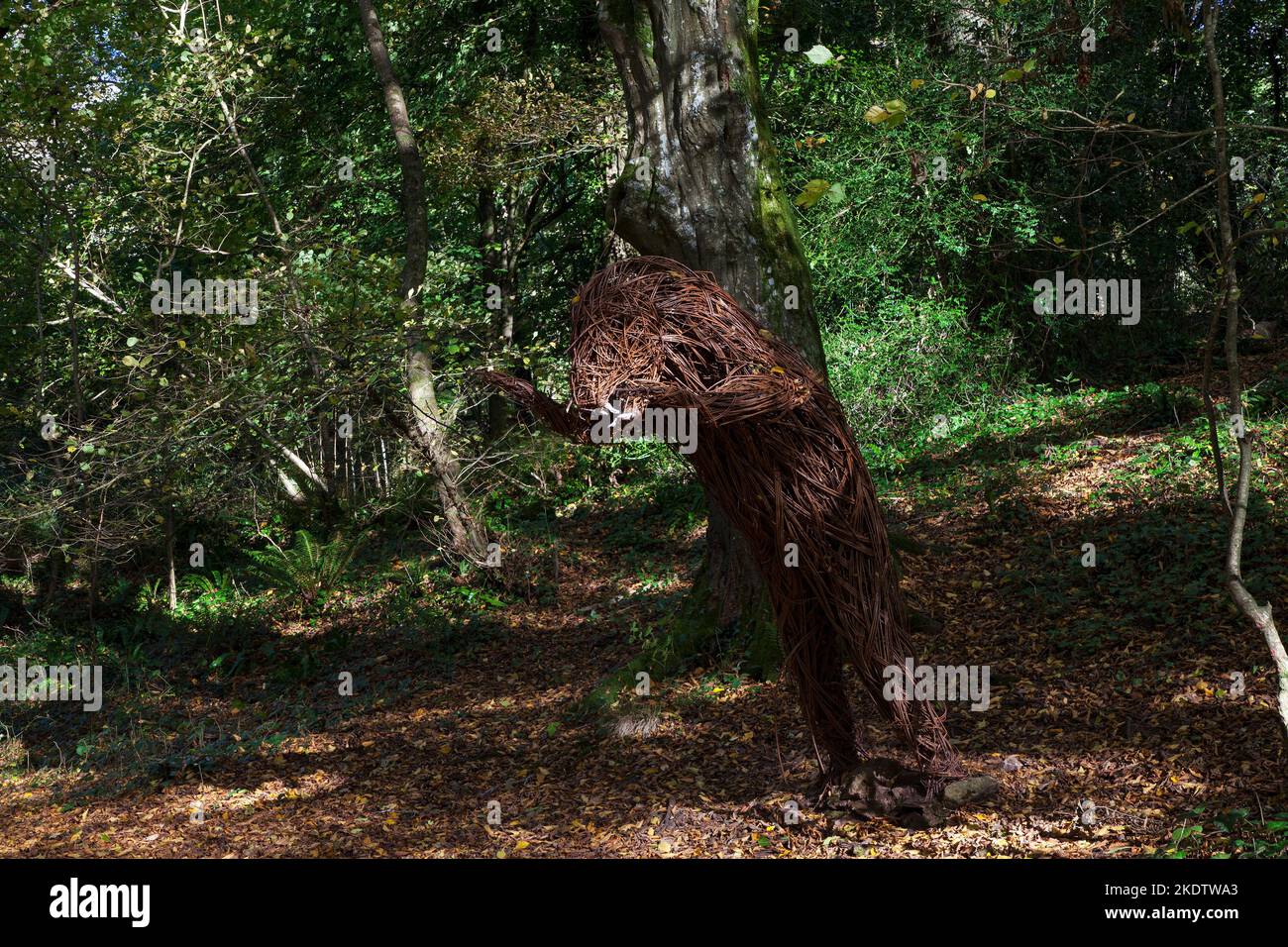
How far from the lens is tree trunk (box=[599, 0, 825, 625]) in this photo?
6418mm

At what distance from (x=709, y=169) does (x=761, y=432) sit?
9.43 feet

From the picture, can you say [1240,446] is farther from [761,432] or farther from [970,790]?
[761,432]

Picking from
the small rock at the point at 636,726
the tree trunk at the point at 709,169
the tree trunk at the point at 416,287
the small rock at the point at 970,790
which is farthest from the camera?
the tree trunk at the point at 416,287

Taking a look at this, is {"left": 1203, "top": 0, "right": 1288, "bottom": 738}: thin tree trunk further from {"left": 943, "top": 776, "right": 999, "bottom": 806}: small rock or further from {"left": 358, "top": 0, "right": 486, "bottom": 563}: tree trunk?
{"left": 358, "top": 0, "right": 486, "bottom": 563}: tree trunk

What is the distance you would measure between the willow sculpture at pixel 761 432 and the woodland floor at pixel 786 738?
1.01 m

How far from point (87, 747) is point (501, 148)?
7.90 m

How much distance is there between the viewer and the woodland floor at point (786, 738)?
4.78 metres

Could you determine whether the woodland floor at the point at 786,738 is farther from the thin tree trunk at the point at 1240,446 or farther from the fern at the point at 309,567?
the fern at the point at 309,567

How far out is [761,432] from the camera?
4.14m

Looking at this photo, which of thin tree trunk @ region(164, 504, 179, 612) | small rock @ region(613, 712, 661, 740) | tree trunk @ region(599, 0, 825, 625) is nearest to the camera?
tree trunk @ region(599, 0, 825, 625)

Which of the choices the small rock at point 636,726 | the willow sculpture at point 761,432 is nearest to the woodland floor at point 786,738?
the small rock at point 636,726

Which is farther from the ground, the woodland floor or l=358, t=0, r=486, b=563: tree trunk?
l=358, t=0, r=486, b=563: tree trunk

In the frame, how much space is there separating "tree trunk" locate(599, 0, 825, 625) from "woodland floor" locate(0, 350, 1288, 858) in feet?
7.78

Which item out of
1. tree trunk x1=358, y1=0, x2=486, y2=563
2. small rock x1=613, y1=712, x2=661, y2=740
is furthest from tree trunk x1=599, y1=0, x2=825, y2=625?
tree trunk x1=358, y1=0, x2=486, y2=563
